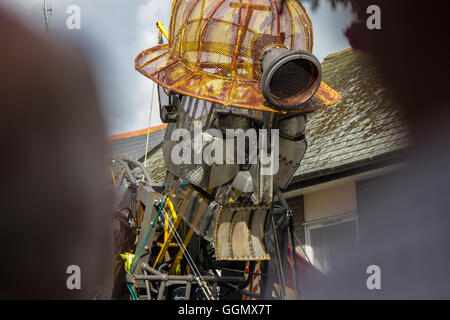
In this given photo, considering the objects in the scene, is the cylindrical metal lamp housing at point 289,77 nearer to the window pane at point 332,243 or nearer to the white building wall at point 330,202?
the window pane at point 332,243

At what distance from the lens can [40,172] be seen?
3941 millimetres

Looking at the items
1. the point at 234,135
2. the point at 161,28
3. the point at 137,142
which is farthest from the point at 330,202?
the point at 137,142

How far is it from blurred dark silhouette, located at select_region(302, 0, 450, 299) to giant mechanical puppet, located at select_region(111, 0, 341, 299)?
95 centimetres

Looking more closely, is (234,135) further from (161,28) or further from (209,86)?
(161,28)

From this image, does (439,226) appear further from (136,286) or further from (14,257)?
(14,257)

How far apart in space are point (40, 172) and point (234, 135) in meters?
3.07

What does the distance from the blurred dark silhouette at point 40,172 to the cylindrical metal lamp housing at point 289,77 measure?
2.12 meters

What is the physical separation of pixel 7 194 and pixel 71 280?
1.10 meters

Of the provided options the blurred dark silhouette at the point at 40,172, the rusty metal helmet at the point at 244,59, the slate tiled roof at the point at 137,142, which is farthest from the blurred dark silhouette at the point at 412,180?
the slate tiled roof at the point at 137,142

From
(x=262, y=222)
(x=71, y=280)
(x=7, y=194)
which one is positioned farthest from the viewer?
(x=262, y=222)

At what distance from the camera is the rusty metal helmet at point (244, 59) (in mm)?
6352

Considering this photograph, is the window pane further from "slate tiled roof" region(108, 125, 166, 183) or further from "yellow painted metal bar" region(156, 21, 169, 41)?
"yellow painted metal bar" region(156, 21, 169, 41)

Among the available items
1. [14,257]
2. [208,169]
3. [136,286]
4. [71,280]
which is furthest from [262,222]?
[14,257]

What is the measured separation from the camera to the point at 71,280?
A: 4590mm
